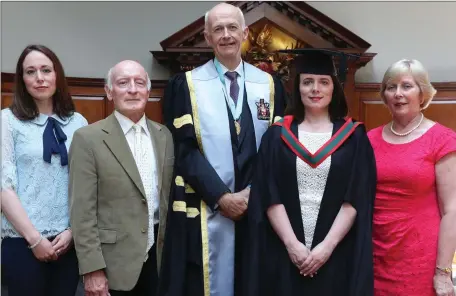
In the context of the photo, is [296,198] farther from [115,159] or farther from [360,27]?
[360,27]

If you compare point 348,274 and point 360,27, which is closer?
point 348,274

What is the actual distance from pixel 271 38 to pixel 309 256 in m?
2.25

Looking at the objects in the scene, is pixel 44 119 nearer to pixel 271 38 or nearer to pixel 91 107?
pixel 91 107

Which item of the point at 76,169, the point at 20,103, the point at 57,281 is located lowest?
the point at 57,281

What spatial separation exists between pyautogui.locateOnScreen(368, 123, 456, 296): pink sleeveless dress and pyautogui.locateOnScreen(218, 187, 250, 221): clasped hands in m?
0.54

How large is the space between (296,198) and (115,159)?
718 millimetres

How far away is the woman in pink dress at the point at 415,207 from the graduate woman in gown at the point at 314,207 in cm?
11

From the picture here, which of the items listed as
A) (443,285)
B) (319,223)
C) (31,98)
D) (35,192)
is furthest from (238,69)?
(443,285)

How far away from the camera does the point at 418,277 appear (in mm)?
2010

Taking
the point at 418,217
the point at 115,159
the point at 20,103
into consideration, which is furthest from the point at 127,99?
the point at 418,217

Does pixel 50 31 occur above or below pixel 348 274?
above

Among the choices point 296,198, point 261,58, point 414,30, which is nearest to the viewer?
point 296,198

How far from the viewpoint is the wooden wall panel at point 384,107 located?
4.14m

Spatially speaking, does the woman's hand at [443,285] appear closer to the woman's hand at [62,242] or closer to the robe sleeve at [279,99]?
the robe sleeve at [279,99]
